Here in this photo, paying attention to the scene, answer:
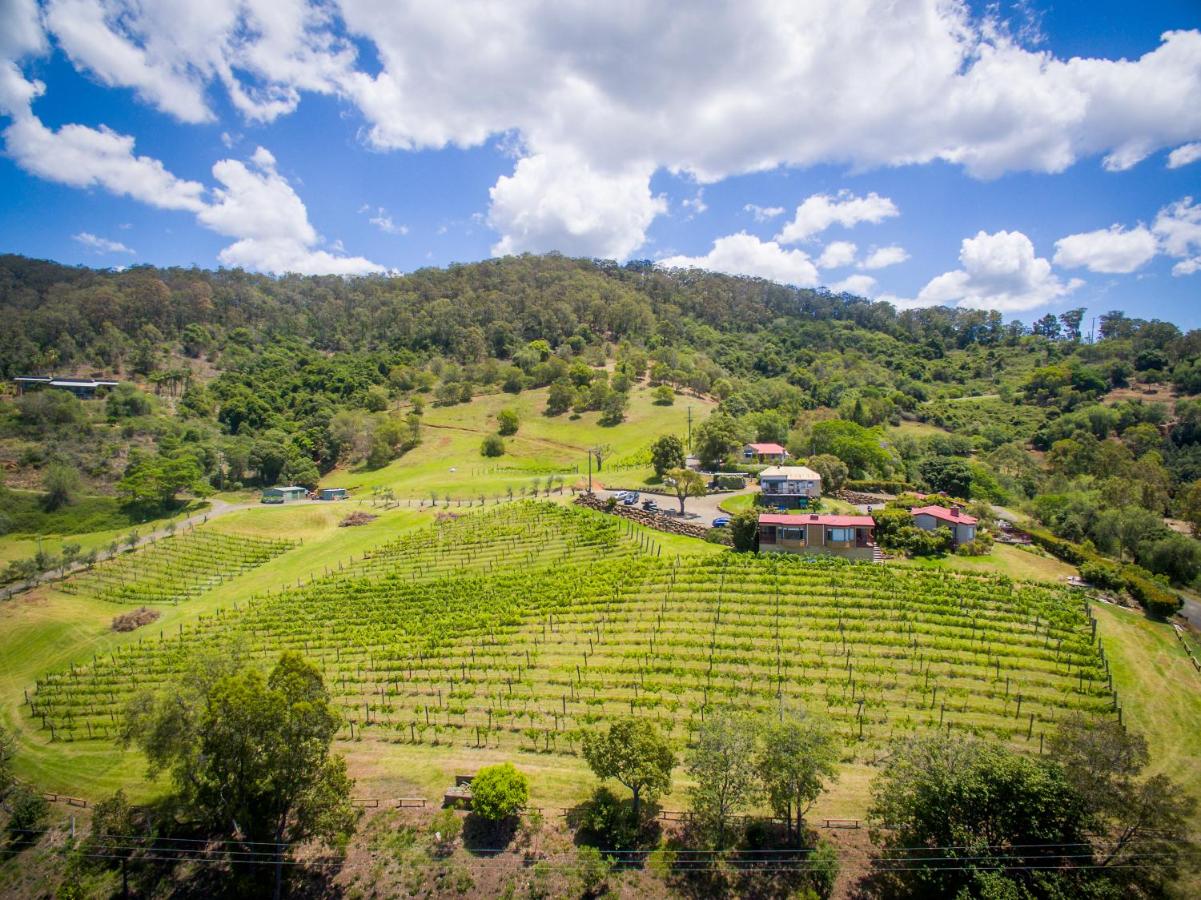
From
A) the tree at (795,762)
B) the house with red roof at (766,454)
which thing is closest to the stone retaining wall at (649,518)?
the house with red roof at (766,454)

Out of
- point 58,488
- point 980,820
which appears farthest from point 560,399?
point 980,820

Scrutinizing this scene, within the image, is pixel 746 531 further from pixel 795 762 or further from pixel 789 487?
pixel 795 762

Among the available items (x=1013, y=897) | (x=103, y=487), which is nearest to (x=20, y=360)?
(x=103, y=487)

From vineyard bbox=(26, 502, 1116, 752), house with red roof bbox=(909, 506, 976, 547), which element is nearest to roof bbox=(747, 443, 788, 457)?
house with red roof bbox=(909, 506, 976, 547)

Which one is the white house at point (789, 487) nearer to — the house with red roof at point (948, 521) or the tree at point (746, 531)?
the house with red roof at point (948, 521)

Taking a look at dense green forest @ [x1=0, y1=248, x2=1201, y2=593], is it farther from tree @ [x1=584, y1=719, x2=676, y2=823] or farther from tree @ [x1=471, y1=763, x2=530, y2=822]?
tree @ [x1=471, y1=763, x2=530, y2=822]

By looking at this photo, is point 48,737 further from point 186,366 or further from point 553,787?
point 186,366
